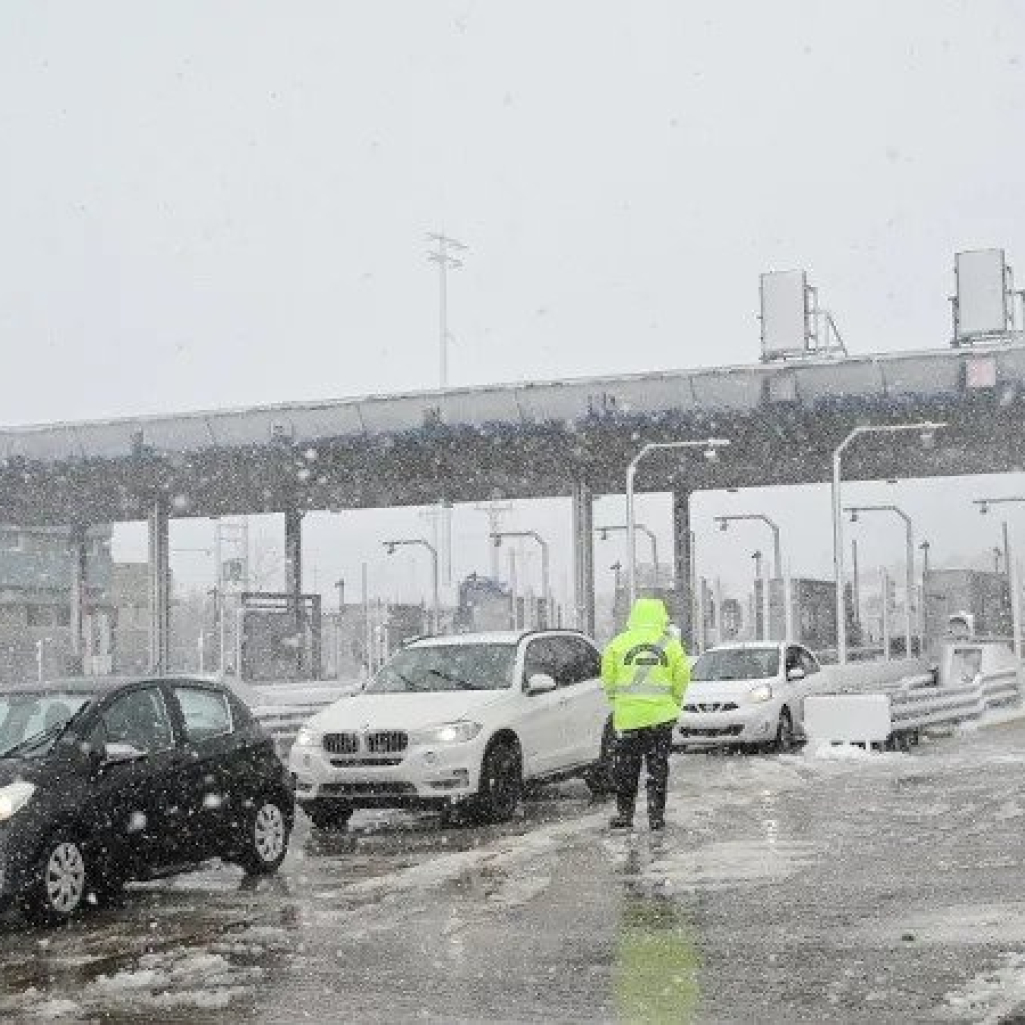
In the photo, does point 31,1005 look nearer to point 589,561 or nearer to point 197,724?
point 197,724

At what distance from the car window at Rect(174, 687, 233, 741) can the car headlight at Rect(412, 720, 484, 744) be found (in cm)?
285

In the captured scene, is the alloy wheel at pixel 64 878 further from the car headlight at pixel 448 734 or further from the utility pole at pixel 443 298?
the utility pole at pixel 443 298

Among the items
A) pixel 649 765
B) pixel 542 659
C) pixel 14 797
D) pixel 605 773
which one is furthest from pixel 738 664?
pixel 14 797

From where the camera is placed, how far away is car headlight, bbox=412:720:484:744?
14766 mm

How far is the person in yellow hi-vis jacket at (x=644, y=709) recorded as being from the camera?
14102mm

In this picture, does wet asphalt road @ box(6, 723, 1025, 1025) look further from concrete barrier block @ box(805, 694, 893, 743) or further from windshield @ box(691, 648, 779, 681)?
windshield @ box(691, 648, 779, 681)

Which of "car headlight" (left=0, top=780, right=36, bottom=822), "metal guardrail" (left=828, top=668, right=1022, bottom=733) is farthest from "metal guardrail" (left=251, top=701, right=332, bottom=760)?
"car headlight" (left=0, top=780, right=36, bottom=822)

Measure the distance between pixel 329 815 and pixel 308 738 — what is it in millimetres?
722

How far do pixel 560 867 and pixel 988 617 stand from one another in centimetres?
5073

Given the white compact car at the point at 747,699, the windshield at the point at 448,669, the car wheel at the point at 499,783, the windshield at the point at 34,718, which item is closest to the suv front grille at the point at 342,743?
the car wheel at the point at 499,783

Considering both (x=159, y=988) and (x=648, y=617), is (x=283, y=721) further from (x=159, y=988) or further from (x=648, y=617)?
(x=159, y=988)

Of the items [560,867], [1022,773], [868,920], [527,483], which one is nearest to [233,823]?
[560,867]

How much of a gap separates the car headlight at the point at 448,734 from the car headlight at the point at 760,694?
10204mm

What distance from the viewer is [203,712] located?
1188 centimetres
